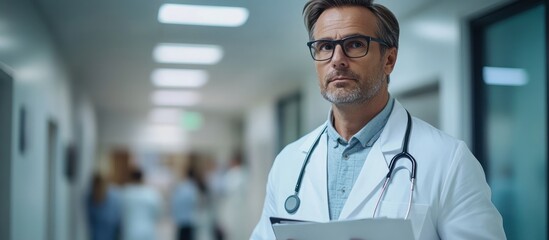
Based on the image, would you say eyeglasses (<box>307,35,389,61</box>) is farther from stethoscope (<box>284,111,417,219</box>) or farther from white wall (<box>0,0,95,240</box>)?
A: white wall (<box>0,0,95,240</box>)

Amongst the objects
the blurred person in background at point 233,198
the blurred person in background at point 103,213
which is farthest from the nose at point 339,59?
the blurred person in background at point 233,198

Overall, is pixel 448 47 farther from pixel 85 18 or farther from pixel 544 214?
pixel 85 18

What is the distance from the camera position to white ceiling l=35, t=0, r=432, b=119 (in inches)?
190

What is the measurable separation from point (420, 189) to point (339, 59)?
41 cm

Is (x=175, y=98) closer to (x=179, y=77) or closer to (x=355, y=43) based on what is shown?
(x=179, y=77)

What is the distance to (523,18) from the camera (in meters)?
3.96

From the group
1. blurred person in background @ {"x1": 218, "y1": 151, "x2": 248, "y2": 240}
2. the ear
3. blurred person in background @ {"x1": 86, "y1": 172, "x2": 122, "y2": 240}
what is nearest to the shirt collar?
the ear

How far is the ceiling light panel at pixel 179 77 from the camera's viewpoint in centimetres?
807

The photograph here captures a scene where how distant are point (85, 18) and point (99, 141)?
7.89 metres

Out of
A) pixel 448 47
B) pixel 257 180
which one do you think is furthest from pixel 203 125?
pixel 448 47

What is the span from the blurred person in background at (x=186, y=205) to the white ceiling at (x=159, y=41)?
130 cm

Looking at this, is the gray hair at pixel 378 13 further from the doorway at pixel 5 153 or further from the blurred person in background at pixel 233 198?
the blurred person in background at pixel 233 198

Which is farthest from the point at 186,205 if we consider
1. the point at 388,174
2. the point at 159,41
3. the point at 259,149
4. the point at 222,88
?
the point at 388,174

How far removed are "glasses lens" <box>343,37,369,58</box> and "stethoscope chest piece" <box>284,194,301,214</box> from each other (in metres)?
0.44
